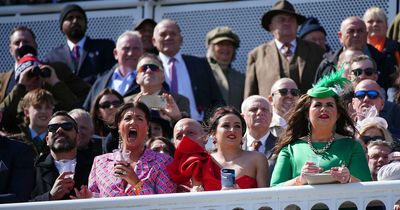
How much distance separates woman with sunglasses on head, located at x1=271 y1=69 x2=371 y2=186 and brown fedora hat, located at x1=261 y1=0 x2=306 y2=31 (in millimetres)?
4088

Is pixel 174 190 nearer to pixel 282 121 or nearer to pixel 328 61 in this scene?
pixel 282 121

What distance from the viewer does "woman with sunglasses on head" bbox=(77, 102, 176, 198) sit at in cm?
1084

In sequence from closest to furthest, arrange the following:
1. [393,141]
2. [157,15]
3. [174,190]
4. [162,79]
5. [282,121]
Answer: [174,190]
[393,141]
[282,121]
[162,79]
[157,15]

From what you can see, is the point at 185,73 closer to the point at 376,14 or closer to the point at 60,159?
the point at 376,14

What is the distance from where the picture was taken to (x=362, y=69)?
13609mm

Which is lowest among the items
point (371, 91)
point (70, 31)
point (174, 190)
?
point (174, 190)

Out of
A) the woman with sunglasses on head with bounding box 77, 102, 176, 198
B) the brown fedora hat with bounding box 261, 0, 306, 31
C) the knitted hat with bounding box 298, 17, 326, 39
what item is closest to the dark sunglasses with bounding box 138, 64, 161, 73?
the brown fedora hat with bounding box 261, 0, 306, 31

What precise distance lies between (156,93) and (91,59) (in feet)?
8.23

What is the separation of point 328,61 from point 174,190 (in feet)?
12.9

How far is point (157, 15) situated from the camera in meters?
17.1

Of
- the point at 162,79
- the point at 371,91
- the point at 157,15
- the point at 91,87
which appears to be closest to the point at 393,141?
the point at 371,91

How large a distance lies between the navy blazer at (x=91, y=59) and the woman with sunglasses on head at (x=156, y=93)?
1.74 metres

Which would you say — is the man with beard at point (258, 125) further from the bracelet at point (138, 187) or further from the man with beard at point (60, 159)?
the bracelet at point (138, 187)

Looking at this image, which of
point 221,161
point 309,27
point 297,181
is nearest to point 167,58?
point 309,27
